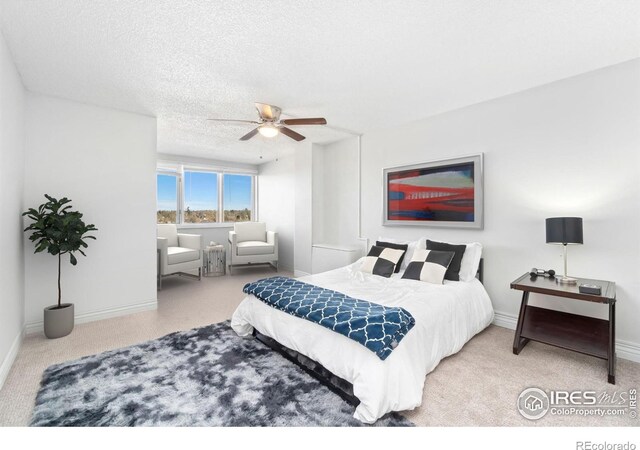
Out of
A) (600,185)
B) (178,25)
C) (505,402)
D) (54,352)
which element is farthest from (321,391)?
(600,185)

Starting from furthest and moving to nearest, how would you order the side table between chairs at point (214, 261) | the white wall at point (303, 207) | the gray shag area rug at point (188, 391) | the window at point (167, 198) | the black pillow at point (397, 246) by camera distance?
the window at point (167, 198) < the side table between chairs at point (214, 261) < the white wall at point (303, 207) < the black pillow at point (397, 246) < the gray shag area rug at point (188, 391)

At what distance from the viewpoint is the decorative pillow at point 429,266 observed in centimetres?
303

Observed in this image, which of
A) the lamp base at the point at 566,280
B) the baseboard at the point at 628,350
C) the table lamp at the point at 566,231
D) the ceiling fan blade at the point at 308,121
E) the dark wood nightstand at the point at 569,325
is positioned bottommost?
the baseboard at the point at 628,350

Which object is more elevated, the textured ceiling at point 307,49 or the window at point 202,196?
the textured ceiling at point 307,49

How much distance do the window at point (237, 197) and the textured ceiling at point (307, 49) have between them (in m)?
3.66

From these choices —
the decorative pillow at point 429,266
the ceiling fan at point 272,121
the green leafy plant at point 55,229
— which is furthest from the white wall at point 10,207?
the decorative pillow at point 429,266

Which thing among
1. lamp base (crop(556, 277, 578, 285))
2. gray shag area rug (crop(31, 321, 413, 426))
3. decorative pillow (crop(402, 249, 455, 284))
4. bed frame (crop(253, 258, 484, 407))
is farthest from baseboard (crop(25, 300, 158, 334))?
lamp base (crop(556, 277, 578, 285))

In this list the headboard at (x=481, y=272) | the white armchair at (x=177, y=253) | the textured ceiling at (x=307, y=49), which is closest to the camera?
the textured ceiling at (x=307, y=49)

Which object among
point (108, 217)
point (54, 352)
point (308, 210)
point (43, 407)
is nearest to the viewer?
point (43, 407)

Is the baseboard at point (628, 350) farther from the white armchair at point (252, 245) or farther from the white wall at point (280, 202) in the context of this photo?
the white armchair at point (252, 245)

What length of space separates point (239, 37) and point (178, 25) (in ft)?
1.34

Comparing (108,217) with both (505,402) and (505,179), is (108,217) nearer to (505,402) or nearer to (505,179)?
(505,402)

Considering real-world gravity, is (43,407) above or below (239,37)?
below

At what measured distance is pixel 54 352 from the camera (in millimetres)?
2596
